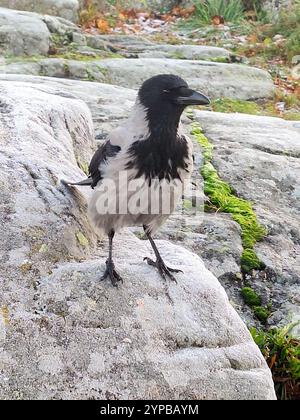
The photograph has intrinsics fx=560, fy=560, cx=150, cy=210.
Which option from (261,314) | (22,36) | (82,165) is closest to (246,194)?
(261,314)

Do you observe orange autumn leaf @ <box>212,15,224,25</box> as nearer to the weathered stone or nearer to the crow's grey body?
the weathered stone

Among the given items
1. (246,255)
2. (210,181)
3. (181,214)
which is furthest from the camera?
(210,181)

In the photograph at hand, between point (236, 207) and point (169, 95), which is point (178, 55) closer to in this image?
point (236, 207)

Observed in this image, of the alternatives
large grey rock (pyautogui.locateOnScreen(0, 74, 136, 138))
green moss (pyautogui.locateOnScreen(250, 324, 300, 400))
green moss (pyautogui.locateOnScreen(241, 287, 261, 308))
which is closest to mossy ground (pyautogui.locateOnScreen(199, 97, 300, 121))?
large grey rock (pyautogui.locateOnScreen(0, 74, 136, 138))

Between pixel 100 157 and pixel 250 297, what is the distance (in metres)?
1.70

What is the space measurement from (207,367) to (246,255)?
186cm

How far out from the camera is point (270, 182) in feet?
18.9

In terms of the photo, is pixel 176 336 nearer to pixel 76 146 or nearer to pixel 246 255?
pixel 246 255

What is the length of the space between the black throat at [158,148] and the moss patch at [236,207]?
5.22 ft

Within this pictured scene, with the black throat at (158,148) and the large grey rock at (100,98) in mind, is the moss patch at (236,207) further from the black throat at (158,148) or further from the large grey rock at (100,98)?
the black throat at (158,148)

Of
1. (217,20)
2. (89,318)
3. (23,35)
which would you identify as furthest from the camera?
(217,20)

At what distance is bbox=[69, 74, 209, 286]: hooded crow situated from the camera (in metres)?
3.34
